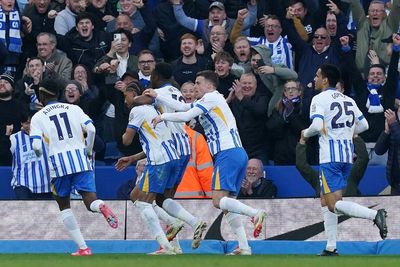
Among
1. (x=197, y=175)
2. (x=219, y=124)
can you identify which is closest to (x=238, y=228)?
(x=219, y=124)

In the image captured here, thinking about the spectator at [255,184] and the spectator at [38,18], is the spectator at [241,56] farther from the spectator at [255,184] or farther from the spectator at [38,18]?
the spectator at [38,18]

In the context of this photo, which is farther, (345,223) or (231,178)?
(345,223)

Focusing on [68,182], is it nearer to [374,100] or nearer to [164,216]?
[164,216]

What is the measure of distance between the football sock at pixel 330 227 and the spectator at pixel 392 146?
3.19m

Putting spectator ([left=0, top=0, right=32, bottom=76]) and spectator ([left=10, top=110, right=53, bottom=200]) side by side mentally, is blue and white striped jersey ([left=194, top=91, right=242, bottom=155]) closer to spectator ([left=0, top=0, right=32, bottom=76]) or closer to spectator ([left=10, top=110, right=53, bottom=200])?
spectator ([left=10, top=110, right=53, bottom=200])

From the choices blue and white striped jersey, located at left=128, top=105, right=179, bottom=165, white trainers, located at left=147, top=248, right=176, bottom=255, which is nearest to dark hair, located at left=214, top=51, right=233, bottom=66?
blue and white striped jersey, located at left=128, top=105, right=179, bottom=165

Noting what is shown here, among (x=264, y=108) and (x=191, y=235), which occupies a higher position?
(x=264, y=108)

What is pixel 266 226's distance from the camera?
774 inches

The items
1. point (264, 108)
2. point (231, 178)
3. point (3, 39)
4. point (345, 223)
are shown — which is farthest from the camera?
point (3, 39)

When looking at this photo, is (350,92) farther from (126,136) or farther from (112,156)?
(126,136)

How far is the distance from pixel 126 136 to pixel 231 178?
56.2 inches

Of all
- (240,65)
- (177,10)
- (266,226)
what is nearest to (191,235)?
(266,226)

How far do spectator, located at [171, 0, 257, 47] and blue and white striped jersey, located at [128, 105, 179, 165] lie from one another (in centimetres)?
513

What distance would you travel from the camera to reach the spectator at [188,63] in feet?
73.9
